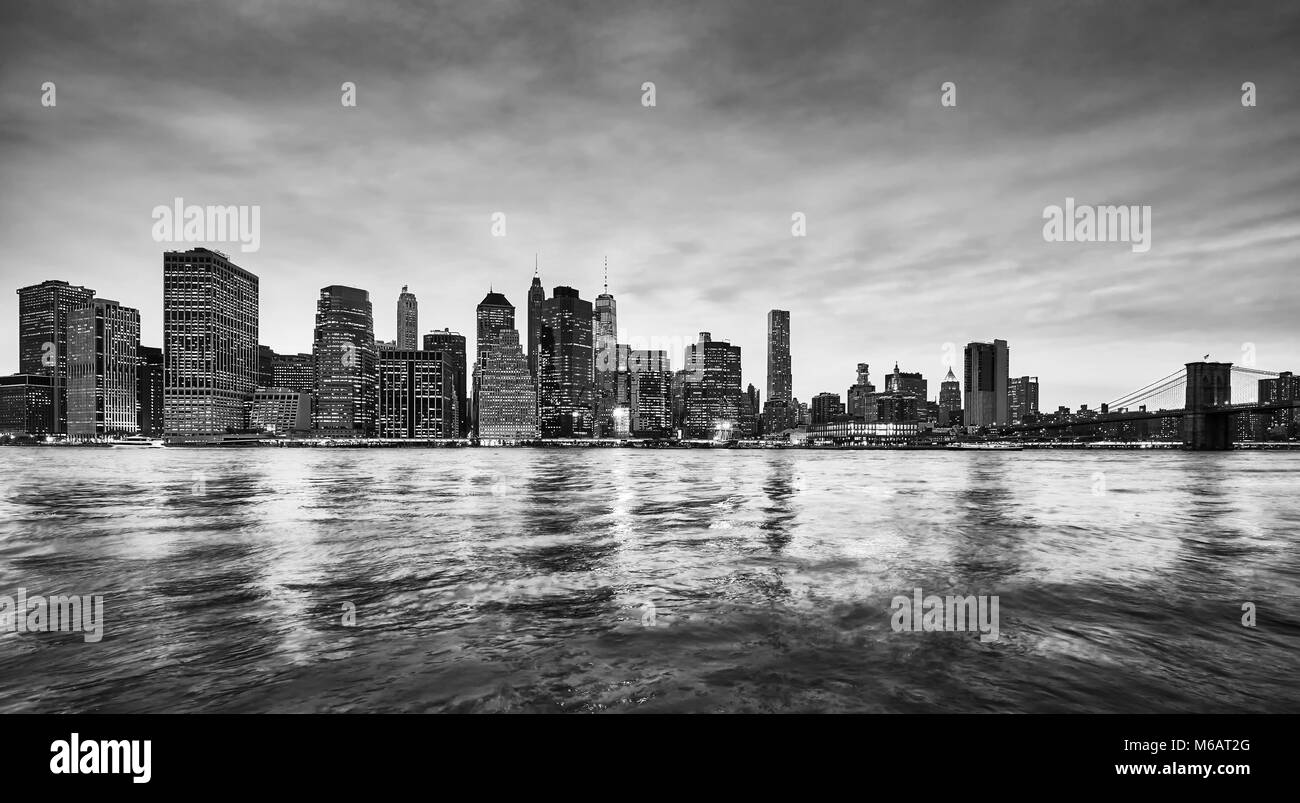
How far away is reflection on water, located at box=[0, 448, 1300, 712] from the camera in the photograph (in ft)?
32.1

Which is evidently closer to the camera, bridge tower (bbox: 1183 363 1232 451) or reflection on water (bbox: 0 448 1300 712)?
reflection on water (bbox: 0 448 1300 712)

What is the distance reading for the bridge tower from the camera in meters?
172

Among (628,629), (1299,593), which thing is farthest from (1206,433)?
(628,629)

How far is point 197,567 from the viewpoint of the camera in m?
19.9

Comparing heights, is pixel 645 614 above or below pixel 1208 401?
below

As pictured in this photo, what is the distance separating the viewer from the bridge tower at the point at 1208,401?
566 feet

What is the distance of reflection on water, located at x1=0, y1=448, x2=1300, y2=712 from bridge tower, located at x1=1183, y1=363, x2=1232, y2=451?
613ft

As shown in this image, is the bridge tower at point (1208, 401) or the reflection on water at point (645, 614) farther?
the bridge tower at point (1208, 401)

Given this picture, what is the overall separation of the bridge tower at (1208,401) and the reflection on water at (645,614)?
187m

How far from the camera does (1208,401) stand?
173375 mm

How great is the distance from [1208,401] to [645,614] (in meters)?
225
